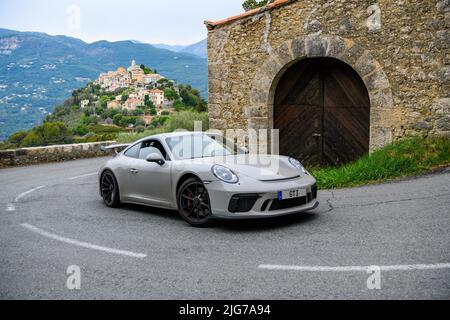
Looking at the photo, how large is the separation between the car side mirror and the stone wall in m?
11.0

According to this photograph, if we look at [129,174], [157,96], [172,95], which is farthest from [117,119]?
[129,174]

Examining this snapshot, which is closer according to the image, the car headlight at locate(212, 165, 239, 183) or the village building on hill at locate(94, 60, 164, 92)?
the car headlight at locate(212, 165, 239, 183)

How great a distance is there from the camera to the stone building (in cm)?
1043

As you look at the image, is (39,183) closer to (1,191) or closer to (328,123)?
Answer: (1,191)

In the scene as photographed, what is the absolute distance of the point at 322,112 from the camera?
1220 centimetres

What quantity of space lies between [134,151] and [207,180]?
2.30 metres

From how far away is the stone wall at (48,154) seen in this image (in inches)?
664

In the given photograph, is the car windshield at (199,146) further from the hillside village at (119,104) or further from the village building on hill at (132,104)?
the village building on hill at (132,104)

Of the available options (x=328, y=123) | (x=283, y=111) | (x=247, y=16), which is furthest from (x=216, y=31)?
(x=328, y=123)

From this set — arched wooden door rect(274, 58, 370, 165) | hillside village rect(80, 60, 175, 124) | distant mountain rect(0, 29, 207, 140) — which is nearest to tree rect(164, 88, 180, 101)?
hillside village rect(80, 60, 175, 124)

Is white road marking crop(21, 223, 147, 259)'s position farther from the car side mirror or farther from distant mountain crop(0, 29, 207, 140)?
distant mountain crop(0, 29, 207, 140)

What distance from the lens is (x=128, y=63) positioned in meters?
117

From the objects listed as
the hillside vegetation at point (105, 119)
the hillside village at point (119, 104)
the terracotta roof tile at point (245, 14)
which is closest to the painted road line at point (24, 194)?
the terracotta roof tile at point (245, 14)

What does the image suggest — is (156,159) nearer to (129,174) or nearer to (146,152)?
(146,152)
